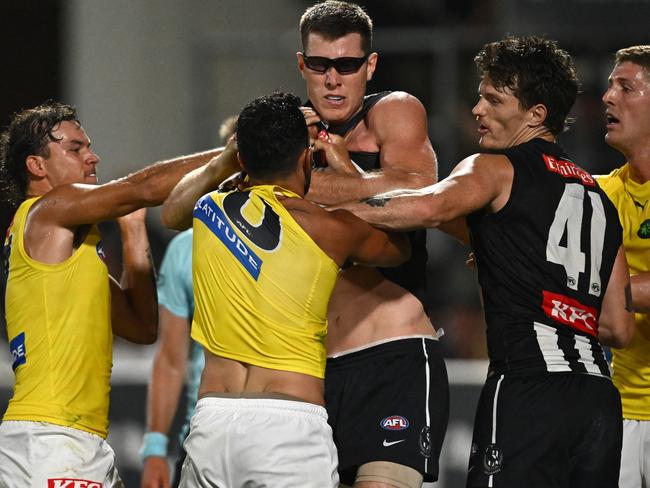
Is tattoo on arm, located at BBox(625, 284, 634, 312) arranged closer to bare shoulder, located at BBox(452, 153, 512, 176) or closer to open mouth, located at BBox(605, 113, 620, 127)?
bare shoulder, located at BBox(452, 153, 512, 176)

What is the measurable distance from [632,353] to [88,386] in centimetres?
262

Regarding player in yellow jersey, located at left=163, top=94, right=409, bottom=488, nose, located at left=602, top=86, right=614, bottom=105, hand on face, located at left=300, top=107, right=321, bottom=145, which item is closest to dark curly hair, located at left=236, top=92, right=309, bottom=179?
player in yellow jersey, located at left=163, top=94, right=409, bottom=488

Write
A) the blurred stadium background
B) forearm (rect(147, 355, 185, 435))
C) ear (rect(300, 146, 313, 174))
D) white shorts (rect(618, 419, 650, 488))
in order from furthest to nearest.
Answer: the blurred stadium background < forearm (rect(147, 355, 185, 435)) < white shorts (rect(618, 419, 650, 488)) < ear (rect(300, 146, 313, 174))

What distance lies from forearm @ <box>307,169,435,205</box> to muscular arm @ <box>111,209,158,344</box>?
1.15 metres

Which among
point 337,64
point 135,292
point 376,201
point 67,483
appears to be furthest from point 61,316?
point 337,64

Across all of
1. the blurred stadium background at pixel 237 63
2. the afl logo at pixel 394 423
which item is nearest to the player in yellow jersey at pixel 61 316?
the afl logo at pixel 394 423

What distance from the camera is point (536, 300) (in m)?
4.84

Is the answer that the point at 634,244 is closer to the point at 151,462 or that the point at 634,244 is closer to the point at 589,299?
the point at 589,299

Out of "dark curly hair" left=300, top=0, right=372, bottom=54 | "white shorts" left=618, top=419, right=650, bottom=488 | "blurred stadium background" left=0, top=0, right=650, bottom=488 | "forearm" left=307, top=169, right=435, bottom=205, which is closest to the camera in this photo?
"forearm" left=307, top=169, right=435, bottom=205

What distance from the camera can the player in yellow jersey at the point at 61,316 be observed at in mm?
5164

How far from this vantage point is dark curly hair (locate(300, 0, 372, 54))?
546cm

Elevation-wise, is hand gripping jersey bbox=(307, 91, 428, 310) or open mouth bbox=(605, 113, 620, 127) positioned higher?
open mouth bbox=(605, 113, 620, 127)

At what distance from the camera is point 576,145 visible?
13.1 meters

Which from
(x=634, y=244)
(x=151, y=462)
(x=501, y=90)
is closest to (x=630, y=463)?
(x=634, y=244)
